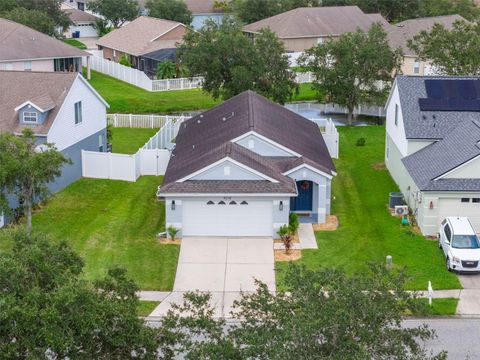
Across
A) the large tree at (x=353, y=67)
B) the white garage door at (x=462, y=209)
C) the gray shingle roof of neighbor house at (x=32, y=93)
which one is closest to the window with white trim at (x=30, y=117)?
the gray shingle roof of neighbor house at (x=32, y=93)

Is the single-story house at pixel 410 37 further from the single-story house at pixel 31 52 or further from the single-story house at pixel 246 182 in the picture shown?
the single-story house at pixel 246 182

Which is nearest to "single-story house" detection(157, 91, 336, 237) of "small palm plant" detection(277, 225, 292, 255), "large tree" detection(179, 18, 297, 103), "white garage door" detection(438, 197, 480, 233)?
"small palm plant" detection(277, 225, 292, 255)

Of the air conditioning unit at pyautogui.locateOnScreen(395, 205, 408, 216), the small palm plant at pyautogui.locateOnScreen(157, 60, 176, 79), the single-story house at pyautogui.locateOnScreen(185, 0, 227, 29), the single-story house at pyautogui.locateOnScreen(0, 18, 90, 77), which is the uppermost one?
the single-story house at pyautogui.locateOnScreen(185, 0, 227, 29)

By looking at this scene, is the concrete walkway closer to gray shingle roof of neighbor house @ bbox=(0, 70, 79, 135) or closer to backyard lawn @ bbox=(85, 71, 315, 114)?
gray shingle roof of neighbor house @ bbox=(0, 70, 79, 135)

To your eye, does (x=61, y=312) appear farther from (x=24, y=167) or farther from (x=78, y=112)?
(x=78, y=112)

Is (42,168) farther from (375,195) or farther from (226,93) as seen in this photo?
(226,93)
